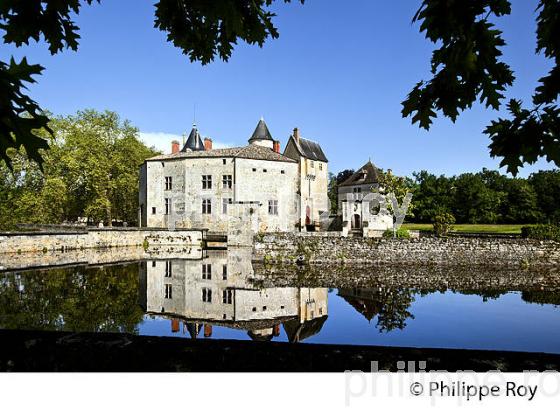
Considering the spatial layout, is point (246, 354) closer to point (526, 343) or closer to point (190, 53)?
point (190, 53)

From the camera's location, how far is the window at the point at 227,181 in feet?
98.1

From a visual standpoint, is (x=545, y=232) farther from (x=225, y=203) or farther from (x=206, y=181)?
(x=206, y=181)

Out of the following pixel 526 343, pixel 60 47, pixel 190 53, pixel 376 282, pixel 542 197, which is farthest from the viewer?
pixel 542 197

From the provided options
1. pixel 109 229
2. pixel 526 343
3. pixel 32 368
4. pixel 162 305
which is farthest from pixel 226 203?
pixel 32 368

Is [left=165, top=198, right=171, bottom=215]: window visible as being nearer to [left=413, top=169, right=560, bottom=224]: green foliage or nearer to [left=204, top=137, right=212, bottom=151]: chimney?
[left=204, top=137, right=212, bottom=151]: chimney

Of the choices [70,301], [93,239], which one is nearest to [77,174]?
[93,239]

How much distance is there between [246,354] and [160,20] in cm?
293

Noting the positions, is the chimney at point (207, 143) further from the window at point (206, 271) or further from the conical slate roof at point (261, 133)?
the window at point (206, 271)

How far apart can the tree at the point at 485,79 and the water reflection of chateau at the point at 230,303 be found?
426 cm

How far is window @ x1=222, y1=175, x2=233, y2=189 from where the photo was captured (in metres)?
29.9

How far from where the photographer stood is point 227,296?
9891 millimetres

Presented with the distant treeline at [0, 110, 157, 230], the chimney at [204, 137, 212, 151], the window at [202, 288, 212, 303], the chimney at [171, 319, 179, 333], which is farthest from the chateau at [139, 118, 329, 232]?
the chimney at [171, 319, 179, 333]

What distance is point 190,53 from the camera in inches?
143

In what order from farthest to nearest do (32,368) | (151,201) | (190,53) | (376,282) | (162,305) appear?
(151,201) < (376,282) < (162,305) < (190,53) < (32,368)
